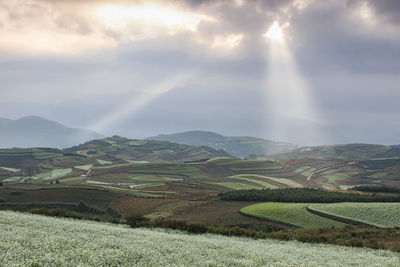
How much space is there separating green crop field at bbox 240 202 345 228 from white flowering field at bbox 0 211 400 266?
26.2 metres

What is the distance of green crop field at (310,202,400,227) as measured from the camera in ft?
161

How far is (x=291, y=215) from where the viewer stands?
56562 millimetres

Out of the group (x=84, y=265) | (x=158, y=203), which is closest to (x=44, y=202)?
(x=158, y=203)

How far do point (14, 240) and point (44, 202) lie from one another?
61.8 metres

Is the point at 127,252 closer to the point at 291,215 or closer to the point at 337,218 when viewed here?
the point at 291,215

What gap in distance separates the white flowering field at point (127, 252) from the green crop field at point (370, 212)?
28.0 m

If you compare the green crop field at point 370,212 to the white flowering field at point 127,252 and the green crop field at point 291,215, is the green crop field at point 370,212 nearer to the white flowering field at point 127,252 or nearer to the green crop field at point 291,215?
the green crop field at point 291,215

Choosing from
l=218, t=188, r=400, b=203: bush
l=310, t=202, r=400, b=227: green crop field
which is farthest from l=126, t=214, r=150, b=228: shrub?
l=218, t=188, r=400, b=203: bush

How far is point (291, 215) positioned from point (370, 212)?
1429 centimetres

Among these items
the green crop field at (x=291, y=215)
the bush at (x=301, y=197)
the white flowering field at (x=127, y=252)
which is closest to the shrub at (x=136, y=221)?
the white flowering field at (x=127, y=252)

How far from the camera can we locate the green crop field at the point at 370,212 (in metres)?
49.1

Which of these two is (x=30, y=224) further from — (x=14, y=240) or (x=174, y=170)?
(x=174, y=170)

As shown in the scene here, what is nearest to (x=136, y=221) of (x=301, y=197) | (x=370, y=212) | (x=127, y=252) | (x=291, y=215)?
(x=127, y=252)

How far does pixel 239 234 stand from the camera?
33.3 metres
